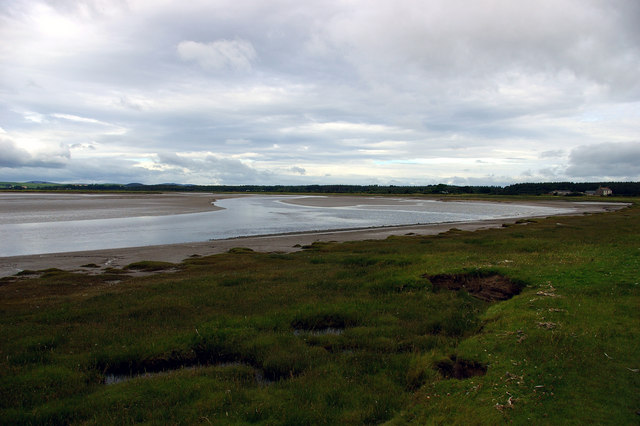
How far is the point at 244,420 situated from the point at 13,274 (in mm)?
24913

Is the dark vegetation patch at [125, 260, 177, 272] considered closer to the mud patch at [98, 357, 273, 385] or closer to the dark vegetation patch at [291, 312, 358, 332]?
the dark vegetation patch at [291, 312, 358, 332]

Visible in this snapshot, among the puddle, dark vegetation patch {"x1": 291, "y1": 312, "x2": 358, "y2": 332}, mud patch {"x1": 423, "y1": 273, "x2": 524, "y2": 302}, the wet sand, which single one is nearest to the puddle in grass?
the puddle

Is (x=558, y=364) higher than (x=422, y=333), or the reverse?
(x=558, y=364)

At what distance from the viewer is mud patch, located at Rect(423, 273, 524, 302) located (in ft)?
49.2

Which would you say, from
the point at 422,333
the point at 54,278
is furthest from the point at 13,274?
the point at 422,333

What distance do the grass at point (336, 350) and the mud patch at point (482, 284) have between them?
250mm

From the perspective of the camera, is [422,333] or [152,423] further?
[422,333]

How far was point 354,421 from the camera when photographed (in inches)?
286

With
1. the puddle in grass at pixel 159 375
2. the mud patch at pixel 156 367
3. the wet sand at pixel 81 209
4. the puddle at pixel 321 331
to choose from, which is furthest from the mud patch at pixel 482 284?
the wet sand at pixel 81 209

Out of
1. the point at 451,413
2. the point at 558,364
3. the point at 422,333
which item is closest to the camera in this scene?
the point at 451,413

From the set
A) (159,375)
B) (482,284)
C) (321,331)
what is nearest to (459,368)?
(321,331)

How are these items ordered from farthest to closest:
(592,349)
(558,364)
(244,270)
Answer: (244,270) → (592,349) → (558,364)

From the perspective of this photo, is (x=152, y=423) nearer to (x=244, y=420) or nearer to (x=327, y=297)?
(x=244, y=420)

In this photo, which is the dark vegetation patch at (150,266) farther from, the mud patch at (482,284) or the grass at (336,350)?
the mud patch at (482,284)
